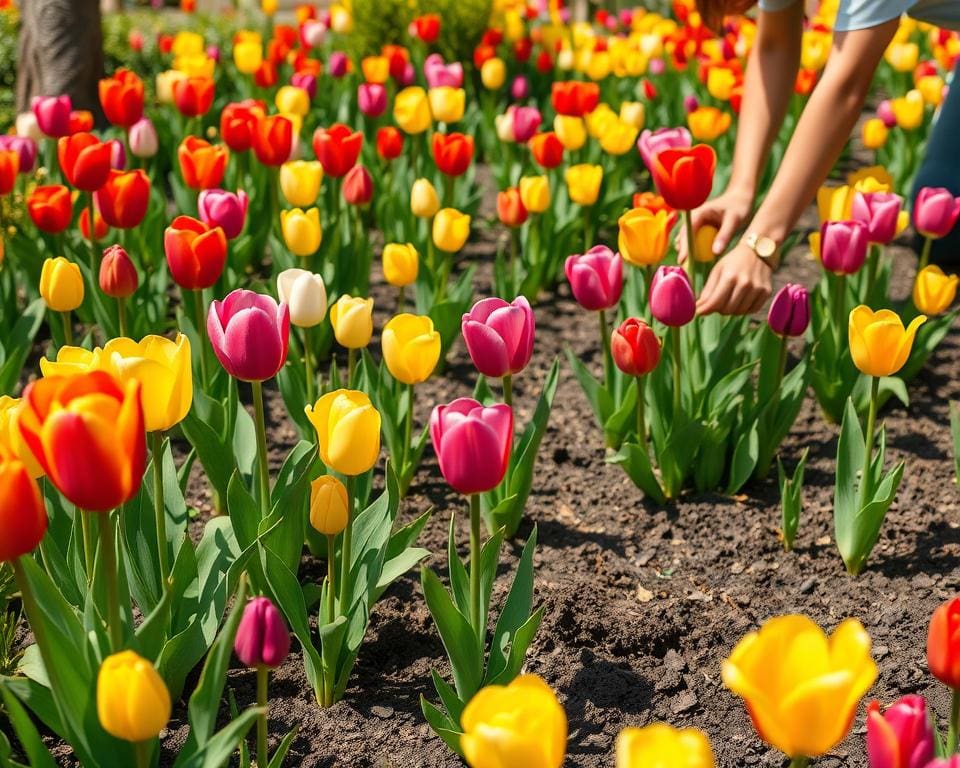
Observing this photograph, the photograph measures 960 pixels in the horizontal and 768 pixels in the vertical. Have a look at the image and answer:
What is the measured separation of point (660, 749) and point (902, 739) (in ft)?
1.10

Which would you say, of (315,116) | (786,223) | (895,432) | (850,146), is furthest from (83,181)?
(850,146)

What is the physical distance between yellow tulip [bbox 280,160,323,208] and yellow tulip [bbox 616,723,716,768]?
261 cm

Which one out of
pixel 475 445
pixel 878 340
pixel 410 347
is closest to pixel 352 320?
pixel 410 347

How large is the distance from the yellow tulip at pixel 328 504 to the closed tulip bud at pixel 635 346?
0.76m

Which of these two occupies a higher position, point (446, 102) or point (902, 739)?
point (902, 739)

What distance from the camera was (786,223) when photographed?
2.97 meters

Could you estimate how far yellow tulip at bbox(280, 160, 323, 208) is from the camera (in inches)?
137

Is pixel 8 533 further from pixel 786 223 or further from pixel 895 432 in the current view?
pixel 895 432

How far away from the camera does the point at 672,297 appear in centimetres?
254

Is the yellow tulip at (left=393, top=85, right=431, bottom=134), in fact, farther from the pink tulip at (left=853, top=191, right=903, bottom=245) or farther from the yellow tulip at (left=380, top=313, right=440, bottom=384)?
the yellow tulip at (left=380, top=313, right=440, bottom=384)

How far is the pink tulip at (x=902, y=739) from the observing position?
1.30 metres

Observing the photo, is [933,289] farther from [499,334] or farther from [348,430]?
[348,430]

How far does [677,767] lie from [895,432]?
255 cm

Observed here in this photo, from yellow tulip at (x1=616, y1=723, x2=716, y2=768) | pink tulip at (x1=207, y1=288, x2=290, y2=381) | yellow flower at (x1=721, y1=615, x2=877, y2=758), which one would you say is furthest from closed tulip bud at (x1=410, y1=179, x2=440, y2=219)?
yellow tulip at (x1=616, y1=723, x2=716, y2=768)
